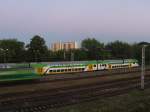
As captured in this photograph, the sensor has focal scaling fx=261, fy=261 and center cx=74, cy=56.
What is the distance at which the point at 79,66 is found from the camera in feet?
167

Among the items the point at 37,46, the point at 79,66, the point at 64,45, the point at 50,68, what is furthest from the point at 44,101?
the point at 64,45

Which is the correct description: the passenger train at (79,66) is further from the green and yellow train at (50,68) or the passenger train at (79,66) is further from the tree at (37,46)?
the tree at (37,46)

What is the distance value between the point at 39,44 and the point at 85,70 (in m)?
43.7

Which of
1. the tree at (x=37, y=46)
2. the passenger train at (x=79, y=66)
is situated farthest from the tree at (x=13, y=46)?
the passenger train at (x=79, y=66)

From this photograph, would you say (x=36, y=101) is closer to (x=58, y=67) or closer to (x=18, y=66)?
(x=18, y=66)

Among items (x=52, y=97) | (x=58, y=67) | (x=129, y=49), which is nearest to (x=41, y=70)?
(x=58, y=67)

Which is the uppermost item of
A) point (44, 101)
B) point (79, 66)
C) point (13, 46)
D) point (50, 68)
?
point (13, 46)

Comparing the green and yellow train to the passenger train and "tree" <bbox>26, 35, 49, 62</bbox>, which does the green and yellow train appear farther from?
"tree" <bbox>26, 35, 49, 62</bbox>

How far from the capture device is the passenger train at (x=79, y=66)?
43.4 metres

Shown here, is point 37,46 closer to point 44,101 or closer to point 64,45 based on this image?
point 44,101

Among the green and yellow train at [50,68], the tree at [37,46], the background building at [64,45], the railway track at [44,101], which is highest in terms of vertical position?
the background building at [64,45]

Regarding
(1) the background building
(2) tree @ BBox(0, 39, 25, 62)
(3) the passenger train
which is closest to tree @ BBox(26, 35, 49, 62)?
(2) tree @ BBox(0, 39, 25, 62)

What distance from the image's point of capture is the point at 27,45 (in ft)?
309

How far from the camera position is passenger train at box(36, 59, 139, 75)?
43431mm
